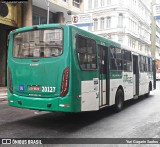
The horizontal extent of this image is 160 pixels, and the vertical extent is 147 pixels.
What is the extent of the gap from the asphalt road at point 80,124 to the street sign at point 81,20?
24.4 feet

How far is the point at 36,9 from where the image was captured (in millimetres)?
23422

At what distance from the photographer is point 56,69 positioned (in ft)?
25.0

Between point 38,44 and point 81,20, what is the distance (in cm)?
965

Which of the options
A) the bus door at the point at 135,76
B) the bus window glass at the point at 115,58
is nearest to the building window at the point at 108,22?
the bus door at the point at 135,76

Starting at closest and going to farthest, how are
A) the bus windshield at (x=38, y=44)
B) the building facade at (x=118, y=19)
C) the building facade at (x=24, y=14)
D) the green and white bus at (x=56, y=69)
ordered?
the green and white bus at (x=56, y=69)
the bus windshield at (x=38, y=44)
the building facade at (x=24, y=14)
the building facade at (x=118, y=19)

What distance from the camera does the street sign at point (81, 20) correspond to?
17.0 m

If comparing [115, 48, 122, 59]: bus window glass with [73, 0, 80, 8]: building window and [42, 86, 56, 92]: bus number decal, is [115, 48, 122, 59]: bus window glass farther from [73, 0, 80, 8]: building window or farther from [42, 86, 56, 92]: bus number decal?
[73, 0, 80, 8]: building window

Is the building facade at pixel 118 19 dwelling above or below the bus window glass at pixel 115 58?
above

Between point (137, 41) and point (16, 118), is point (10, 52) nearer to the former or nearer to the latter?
point (16, 118)

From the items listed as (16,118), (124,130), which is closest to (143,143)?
(124,130)

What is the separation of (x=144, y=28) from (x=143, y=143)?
65.7 meters

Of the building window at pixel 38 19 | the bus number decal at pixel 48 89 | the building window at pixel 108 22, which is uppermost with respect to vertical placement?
the building window at pixel 108 22

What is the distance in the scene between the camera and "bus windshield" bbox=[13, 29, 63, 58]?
7.79 m

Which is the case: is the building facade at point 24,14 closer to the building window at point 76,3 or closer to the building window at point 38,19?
the building window at point 38,19
